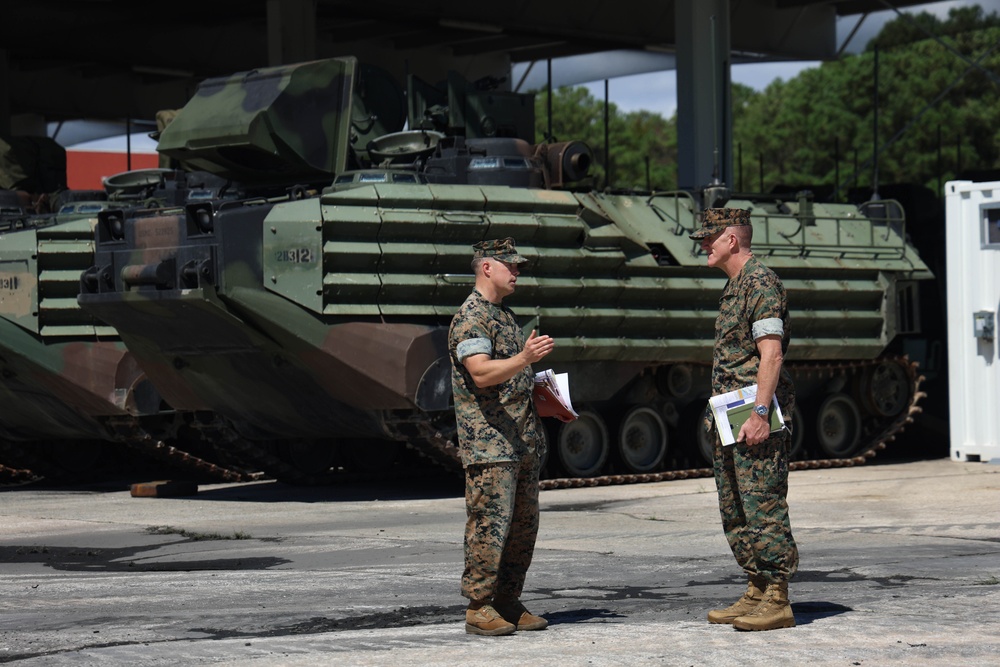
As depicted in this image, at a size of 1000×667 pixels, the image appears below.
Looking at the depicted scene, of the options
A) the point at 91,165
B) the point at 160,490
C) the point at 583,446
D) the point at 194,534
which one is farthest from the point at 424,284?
the point at 91,165

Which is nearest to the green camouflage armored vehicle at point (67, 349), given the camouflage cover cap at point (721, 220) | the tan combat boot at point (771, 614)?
the camouflage cover cap at point (721, 220)

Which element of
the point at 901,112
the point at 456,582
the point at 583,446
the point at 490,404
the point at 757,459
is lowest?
the point at 456,582

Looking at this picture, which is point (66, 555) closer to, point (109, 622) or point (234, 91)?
point (109, 622)

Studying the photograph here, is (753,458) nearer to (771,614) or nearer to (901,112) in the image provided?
(771,614)

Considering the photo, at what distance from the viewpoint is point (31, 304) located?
1784cm

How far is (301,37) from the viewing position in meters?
30.1

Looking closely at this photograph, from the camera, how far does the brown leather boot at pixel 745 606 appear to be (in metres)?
7.91

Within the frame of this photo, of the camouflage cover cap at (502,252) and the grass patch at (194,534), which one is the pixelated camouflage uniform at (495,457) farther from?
the grass patch at (194,534)

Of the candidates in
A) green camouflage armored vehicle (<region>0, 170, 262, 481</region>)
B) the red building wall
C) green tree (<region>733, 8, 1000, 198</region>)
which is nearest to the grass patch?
green camouflage armored vehicle (<region>0, 170, 262, 481</region>)

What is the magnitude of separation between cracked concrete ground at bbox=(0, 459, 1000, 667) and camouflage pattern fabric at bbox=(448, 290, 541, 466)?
0.82 meters

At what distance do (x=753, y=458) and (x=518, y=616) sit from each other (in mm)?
1263

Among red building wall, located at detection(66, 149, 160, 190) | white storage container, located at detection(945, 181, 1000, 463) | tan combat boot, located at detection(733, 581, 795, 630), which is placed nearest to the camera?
tan combat boot, located at detection(733, 581, 795, 630)

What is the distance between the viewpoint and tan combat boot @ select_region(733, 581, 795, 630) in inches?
303

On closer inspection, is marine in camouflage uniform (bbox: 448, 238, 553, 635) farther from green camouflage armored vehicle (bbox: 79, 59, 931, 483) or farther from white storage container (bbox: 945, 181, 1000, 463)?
white storage container (bbox: 945, 181, 1000, 463)
